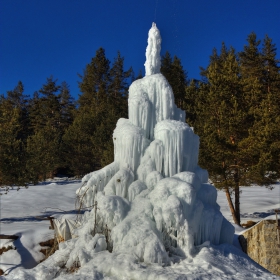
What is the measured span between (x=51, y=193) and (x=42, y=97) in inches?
888

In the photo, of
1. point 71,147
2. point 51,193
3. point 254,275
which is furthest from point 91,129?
point 254,275

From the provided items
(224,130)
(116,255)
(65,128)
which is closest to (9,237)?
(116,255)

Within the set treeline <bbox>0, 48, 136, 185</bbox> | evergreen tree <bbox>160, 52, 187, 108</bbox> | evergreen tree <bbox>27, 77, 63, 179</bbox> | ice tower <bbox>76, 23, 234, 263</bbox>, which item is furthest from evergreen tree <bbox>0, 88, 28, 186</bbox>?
evergreen tree <bbox>160, 52, 187, 108</bbox>

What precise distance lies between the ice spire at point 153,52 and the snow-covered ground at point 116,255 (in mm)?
4444

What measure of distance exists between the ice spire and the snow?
1.98 feet

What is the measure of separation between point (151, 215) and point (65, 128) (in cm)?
3019

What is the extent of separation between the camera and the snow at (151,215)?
541 centimetres

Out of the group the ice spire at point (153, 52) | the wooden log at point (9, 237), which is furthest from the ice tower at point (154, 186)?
the wooden log at point (9, 237)

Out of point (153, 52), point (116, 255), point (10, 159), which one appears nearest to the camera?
point (116, 255)

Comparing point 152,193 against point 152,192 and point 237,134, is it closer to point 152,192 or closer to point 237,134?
point 152,192

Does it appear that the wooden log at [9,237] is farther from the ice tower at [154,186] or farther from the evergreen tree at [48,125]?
the evergreen tree at [48,125]

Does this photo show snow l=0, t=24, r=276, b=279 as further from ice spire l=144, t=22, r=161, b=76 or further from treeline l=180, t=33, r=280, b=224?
treeline l=180, t=33, r=280, b=224

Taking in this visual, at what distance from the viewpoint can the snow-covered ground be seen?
5.17 metres

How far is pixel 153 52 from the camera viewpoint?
7.92m
